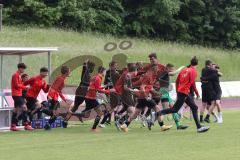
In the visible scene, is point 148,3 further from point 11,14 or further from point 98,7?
point 11,14

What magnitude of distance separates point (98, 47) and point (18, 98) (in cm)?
3057

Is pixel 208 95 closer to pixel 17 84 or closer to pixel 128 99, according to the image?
pixel 128 99

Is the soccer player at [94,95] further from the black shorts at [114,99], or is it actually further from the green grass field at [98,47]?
the green grass field at [98,47]

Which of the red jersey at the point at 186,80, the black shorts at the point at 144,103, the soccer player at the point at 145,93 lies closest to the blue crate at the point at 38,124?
the soccer player at the point at 145,93

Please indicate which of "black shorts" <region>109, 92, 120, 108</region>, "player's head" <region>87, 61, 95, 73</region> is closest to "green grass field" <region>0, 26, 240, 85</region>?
"black shorts" <region>109, 92, 120, 108</region>

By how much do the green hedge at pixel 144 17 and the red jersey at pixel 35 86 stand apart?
113ft

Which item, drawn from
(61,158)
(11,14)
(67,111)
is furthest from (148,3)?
(61,158)

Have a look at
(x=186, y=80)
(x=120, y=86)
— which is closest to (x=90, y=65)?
(x=120, y=86)

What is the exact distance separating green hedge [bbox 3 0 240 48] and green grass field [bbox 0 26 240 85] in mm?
1647

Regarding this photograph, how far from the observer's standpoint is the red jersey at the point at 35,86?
21.8 metres

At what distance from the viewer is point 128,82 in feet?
67.5

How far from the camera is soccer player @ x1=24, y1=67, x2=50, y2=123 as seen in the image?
21.8 metres

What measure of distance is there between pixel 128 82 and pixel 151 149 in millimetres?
4879

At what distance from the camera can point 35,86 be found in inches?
858
